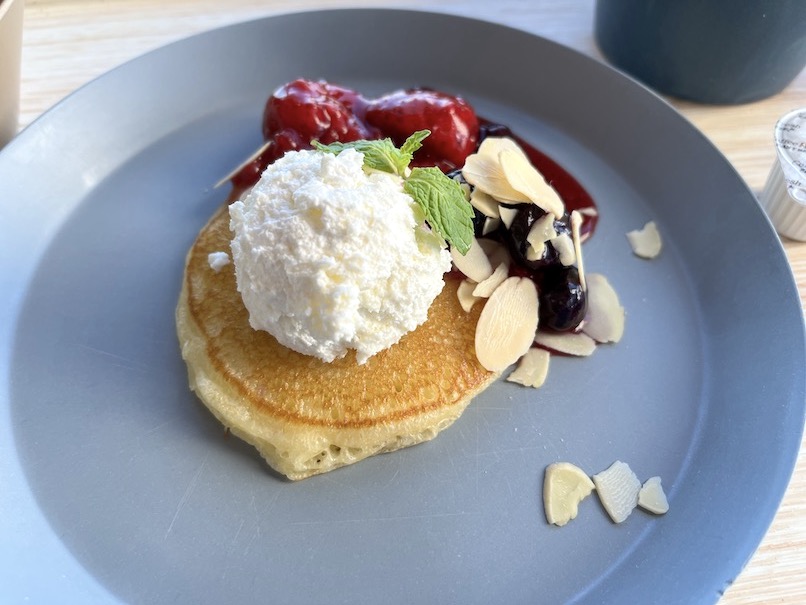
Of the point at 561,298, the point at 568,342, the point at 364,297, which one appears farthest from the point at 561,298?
the point at 364,297

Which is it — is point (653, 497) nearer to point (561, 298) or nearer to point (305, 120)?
point (561, 298)

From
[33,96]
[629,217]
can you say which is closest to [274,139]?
[33,96]

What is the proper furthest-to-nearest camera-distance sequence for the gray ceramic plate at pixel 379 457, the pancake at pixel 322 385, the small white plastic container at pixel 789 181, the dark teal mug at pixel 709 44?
the dark teal mug at pixel 709 44 < the small white plastic container at pixel 789 181 < the pancake at pixel 322 385 < the gray ceramic plate at pixel 379 457

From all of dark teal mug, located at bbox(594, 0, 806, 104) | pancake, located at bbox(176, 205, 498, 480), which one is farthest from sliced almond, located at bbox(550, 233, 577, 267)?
dark teal mug, located at bbox(594, 0, 806, 104)

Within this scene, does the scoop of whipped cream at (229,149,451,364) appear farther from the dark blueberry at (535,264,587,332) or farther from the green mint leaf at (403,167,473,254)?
the dark blueberry at (535,264,587,332)

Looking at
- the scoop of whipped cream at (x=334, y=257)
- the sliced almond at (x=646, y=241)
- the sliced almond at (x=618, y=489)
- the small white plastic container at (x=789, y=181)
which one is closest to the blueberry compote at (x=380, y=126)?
the sliced almond at (x=646, y=241)

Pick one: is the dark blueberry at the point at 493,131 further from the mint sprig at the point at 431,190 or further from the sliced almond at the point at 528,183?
the mint sprig at the point at 431,190
